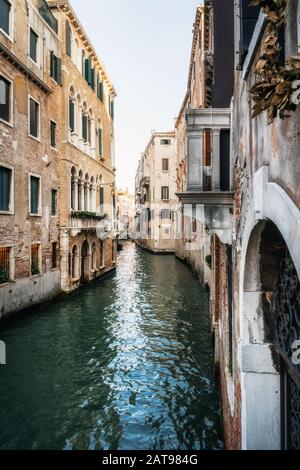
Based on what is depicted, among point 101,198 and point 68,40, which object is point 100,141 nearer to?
point 101,198

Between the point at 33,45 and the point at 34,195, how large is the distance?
17.4 ft

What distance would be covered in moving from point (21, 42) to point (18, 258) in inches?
276

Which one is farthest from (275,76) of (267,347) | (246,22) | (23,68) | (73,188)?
(73,188)

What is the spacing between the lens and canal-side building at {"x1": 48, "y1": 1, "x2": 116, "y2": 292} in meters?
14.5

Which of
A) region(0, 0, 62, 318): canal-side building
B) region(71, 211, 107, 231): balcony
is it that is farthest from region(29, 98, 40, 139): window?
region(71, 211, 107, 231): balcony

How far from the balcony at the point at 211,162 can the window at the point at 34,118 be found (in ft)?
29.8

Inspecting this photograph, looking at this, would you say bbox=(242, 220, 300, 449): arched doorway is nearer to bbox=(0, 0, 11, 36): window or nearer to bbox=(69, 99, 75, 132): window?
bbox=(0, 0, 11, 36): window

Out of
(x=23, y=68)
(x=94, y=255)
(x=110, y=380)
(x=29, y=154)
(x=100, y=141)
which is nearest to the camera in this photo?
(x=110, y=380)

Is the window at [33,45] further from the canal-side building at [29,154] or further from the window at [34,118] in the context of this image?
the window at [34,118]

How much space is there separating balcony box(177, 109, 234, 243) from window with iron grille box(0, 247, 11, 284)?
7425 mm

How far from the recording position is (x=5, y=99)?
1042 cm

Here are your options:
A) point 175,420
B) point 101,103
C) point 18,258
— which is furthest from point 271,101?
point 101,103

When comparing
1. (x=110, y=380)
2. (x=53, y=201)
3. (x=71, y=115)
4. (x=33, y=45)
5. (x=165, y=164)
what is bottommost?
(x=110, y=380)

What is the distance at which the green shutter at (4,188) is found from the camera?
33.5 feet
